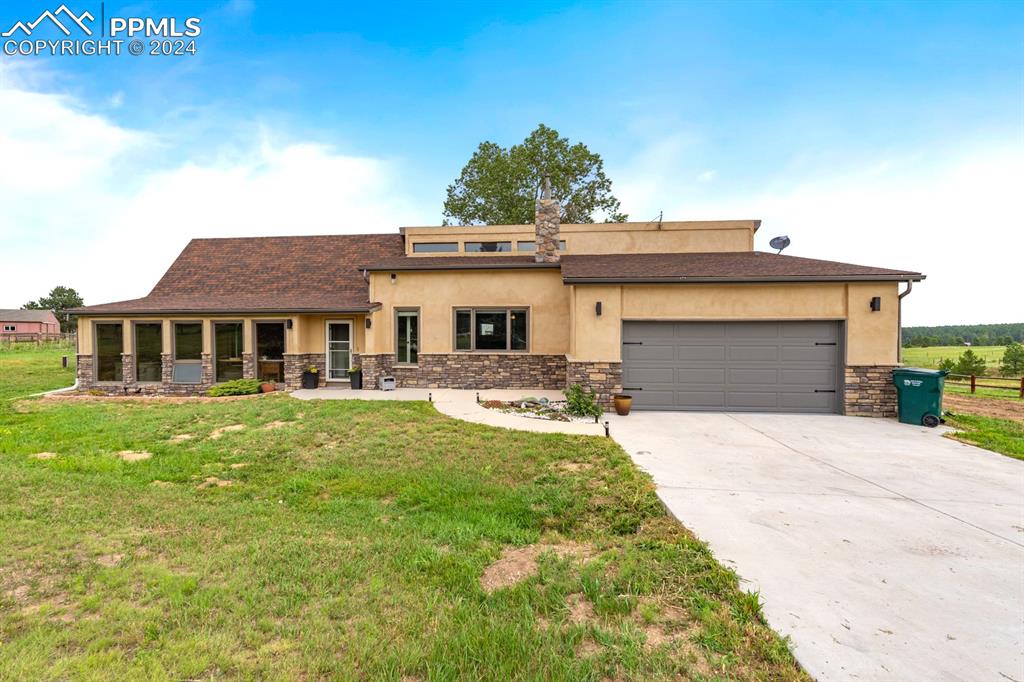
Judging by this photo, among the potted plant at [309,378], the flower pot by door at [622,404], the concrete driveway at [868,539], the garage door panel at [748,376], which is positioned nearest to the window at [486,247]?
the potted plant at [309,378]

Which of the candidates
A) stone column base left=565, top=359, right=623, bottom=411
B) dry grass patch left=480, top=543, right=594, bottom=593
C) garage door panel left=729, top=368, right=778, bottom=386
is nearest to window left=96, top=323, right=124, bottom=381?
stone column base left=565, top=359, right=623, bottom=411

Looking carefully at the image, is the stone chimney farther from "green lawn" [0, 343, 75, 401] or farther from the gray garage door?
"green lawn" [0, 343, 75, 401]

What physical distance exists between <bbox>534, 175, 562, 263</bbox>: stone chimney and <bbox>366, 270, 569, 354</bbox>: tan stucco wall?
1012mm

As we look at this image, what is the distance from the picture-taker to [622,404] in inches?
342

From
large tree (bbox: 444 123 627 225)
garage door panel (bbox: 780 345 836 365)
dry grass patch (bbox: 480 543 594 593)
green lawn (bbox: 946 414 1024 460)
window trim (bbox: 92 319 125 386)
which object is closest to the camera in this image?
dry grass patch (bbox: 480 543 594 593)

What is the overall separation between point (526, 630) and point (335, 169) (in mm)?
19627

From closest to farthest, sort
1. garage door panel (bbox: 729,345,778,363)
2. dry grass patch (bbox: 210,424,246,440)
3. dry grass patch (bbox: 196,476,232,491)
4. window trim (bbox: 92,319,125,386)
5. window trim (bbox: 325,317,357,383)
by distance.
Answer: dry grass patch (bbox: 196,476,232,491) → dry grass patch (bbox: 210,424,246,440) → garage door panel (bbox: 729,345,778,363) → window trim (bbox: 92,319,125,386) → window trim (bbox: 325,317,357,383)

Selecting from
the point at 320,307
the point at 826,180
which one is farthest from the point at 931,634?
the point at 826,180

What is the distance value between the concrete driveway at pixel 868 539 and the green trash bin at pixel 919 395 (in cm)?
142

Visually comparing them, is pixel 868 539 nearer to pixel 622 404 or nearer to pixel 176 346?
pixel 622 404

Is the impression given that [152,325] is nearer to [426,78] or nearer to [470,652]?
[426,78]

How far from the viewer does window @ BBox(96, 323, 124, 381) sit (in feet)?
41.7

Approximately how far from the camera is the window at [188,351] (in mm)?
12492

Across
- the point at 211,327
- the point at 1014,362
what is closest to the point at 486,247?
the point at 211,327
